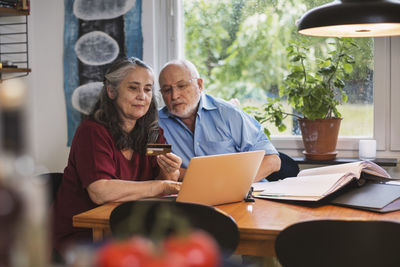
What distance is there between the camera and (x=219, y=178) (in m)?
1.65

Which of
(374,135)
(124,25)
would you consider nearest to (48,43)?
(124,25)

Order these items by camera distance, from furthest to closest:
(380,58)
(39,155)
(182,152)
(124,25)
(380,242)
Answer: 1. (39,155)
2. (124,25)
3. (380,58)
4. (182,152)
5. (380,242)

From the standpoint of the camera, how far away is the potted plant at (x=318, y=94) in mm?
2762

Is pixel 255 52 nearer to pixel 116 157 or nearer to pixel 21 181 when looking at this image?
pixel 116 157

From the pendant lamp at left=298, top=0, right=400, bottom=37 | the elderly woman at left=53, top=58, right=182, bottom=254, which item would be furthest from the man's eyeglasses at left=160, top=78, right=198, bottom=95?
the pendant lamp at left=298, top=0, right=400, bottom=37

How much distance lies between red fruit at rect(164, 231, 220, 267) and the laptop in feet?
3.41

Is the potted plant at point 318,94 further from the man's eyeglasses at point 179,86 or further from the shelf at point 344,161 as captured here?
the man's eyeglasses at point 179,86

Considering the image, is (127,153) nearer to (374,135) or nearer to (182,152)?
(182,152)

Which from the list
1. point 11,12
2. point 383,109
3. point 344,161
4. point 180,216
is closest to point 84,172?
point 180,216

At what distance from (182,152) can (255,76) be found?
869mm

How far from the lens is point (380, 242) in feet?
3.92

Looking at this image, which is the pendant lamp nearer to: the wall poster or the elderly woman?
the elderly woman

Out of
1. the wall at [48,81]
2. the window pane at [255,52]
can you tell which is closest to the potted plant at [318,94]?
the window pane at [255,52]

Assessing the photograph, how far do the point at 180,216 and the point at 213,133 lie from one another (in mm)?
1321
